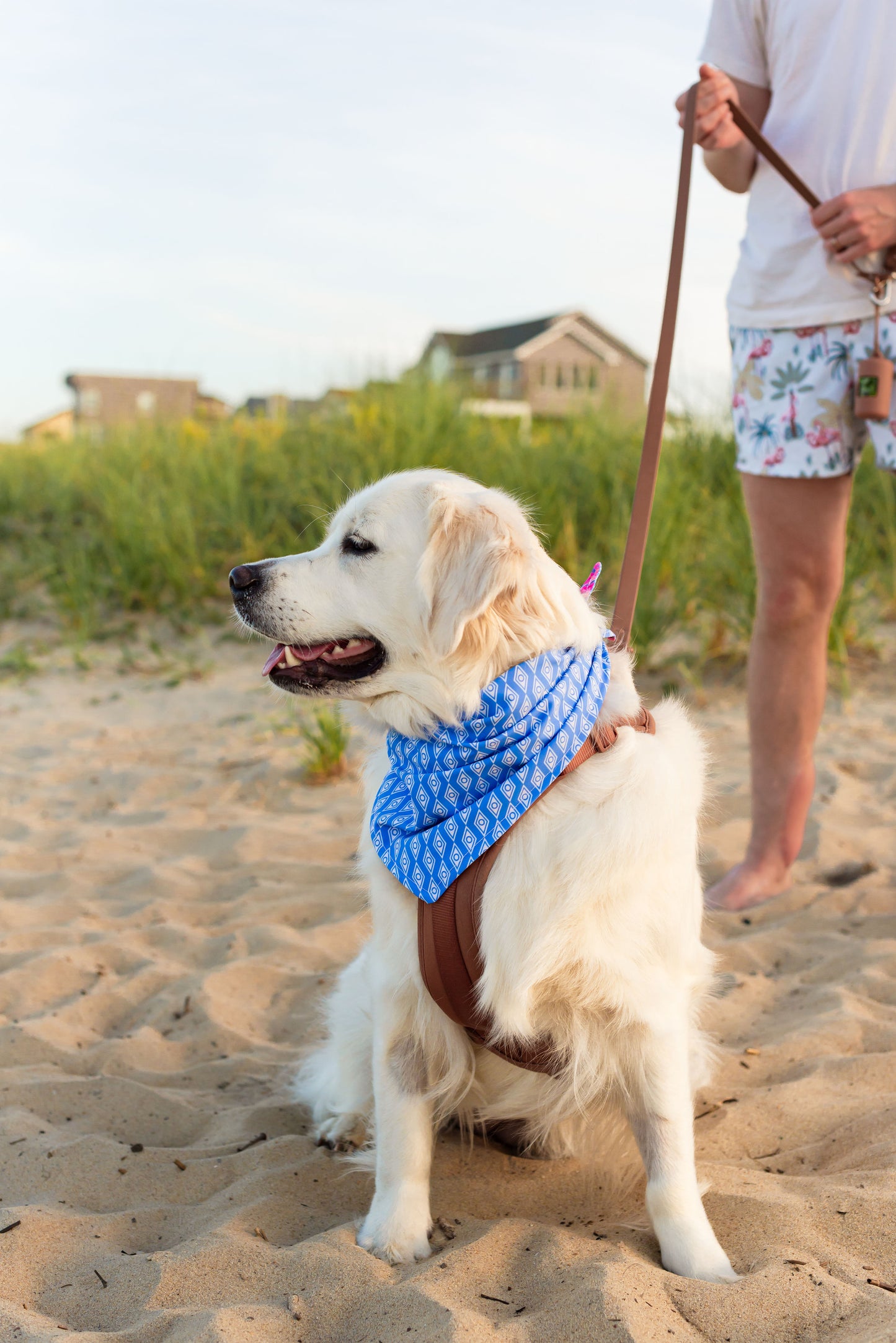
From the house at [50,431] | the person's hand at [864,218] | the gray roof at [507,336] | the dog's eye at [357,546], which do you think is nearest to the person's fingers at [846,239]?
the person's hand at [864,218]

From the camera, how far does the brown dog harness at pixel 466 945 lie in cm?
187

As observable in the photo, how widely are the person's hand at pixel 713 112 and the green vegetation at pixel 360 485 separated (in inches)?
117

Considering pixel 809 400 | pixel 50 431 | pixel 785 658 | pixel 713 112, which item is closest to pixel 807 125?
pixel 713 112

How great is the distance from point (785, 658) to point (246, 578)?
191 cm

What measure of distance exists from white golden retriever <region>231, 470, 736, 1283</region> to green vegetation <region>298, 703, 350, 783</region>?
2528 millimetres

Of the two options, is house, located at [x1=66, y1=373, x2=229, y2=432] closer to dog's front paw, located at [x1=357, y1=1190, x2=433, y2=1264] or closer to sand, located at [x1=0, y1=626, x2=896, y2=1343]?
sand, located at [x1=0, y1=626, x2=896, y2=1343]

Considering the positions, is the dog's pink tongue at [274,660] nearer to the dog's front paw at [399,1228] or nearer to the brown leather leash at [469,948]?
the brown leather leash at [469,948]

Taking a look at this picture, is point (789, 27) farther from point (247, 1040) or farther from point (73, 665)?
point (73, 665)

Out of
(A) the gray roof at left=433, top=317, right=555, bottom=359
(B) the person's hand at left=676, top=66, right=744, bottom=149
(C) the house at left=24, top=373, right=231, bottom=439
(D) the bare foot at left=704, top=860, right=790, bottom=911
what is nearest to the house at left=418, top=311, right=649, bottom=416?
A: (C) the house at left=24, top=373, right=231, bottom=439

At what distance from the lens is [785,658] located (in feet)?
10.9

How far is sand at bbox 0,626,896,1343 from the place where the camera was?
169 cm

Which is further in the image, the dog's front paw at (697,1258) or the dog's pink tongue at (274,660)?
the dog's pink tongue at (274,660)

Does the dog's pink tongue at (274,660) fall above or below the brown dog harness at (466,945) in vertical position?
above

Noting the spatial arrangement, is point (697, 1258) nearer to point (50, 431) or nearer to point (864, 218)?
point (864, 218)
